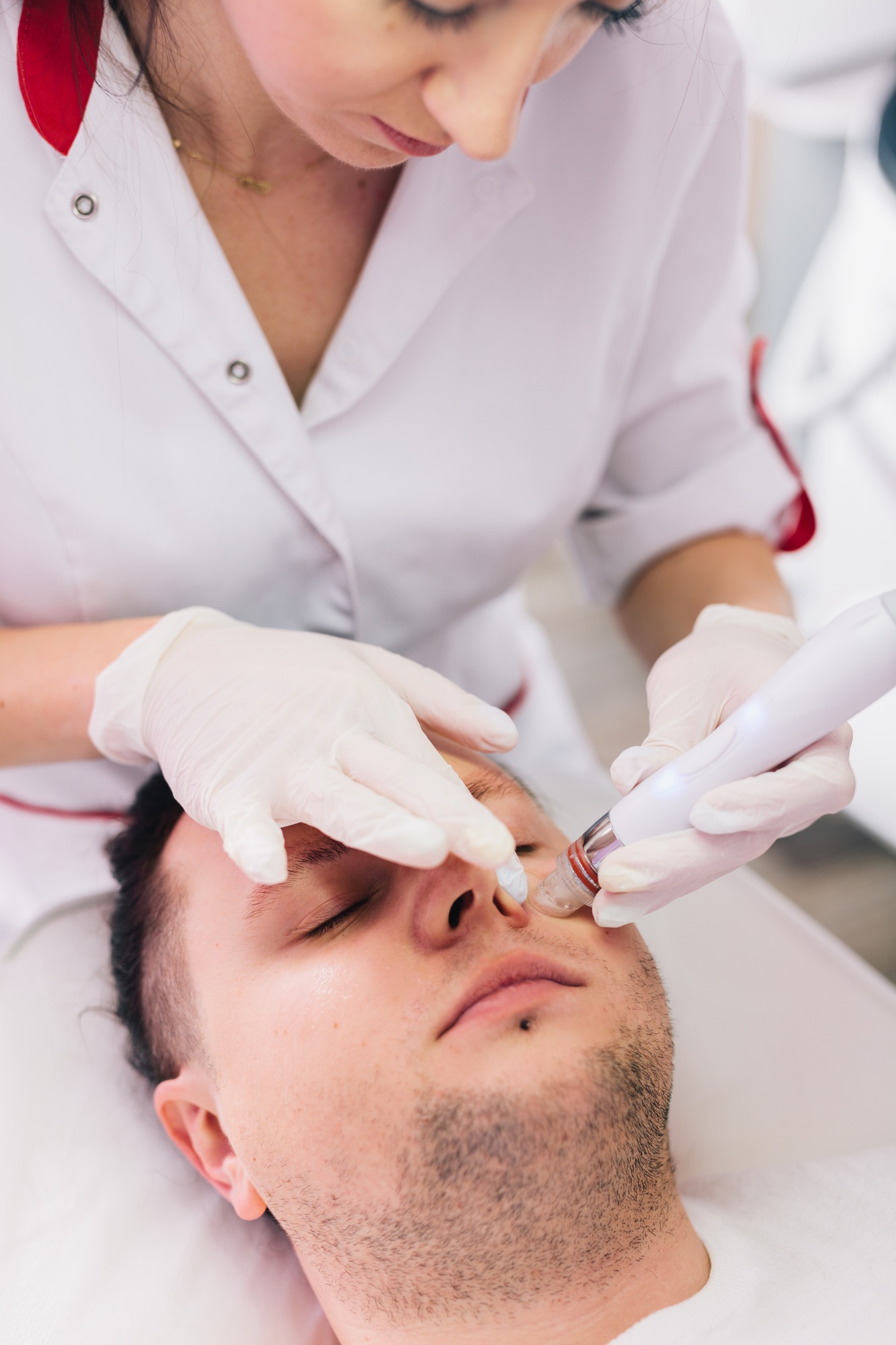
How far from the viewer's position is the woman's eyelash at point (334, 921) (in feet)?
3.07

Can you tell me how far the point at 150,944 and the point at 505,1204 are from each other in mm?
429

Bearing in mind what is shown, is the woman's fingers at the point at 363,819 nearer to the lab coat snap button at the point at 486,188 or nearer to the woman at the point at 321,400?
the woman at the point at 321,400

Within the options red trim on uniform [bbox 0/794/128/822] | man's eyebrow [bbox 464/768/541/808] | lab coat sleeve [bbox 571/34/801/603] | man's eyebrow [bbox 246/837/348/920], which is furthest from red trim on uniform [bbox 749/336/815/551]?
red trim on uniform [bbox 0/794/128/822]

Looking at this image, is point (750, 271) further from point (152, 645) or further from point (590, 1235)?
point (590, 1235)

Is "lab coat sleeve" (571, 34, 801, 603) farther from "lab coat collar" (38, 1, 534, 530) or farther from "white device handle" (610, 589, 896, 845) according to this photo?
"white device handle" (610, 589, 896, 845)

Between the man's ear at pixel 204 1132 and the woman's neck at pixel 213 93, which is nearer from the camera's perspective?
the woman's neck at pixel 213 93

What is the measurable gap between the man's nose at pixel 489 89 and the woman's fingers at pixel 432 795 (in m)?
0.44

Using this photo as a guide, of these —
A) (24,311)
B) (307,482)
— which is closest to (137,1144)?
(307,482)

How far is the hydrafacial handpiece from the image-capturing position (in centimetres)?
74

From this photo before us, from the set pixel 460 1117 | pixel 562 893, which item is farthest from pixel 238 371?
pixel 460 1117

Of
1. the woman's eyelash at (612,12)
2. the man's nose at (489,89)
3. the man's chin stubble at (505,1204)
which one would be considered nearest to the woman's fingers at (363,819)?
the man's chin stubble at (505,1204)

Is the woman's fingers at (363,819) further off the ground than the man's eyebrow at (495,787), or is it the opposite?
the woman's fingers at (363,819)

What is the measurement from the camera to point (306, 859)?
0.95 m

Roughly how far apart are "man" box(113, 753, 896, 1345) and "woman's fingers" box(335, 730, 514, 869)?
0.11m
